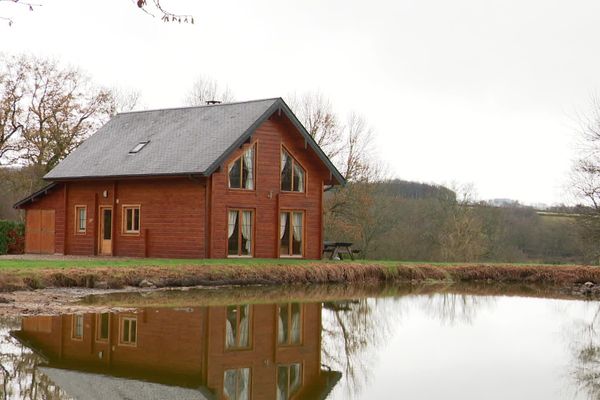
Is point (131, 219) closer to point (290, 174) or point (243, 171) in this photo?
point (243, 171)

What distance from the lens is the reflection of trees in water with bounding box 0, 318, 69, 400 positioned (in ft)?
29.1

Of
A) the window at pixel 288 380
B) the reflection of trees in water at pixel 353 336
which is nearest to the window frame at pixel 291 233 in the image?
the reflection of trees in water at pixel 353 336

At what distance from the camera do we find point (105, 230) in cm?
2961

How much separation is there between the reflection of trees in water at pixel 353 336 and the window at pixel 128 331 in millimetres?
2870

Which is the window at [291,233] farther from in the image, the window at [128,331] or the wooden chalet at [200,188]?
the window at [128,331]

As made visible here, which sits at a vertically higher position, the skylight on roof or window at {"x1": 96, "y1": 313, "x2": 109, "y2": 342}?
the skylight on roof

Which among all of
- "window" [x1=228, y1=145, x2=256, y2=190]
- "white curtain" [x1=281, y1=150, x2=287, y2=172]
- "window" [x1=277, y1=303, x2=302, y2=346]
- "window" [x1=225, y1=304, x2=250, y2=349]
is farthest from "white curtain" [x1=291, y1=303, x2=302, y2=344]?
"white curtain" [x1=281, y1=150, x2=287, y2=172]

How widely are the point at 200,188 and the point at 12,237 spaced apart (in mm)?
11046

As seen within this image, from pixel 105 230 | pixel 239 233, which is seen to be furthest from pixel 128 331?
pixel 105 230

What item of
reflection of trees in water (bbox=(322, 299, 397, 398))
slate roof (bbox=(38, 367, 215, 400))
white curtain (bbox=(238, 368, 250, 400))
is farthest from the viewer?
reflection of trees in water (bbox=(322, 299, 397, 398))

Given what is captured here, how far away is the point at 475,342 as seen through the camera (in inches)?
559

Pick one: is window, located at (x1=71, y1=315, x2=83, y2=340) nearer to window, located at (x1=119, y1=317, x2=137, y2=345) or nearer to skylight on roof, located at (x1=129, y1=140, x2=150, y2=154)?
window, located at (x1=119, y1=317, x2=137, y2=345)

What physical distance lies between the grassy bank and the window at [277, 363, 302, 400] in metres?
9.41

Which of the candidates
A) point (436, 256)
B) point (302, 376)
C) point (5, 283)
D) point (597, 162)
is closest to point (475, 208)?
point (436, 256)
